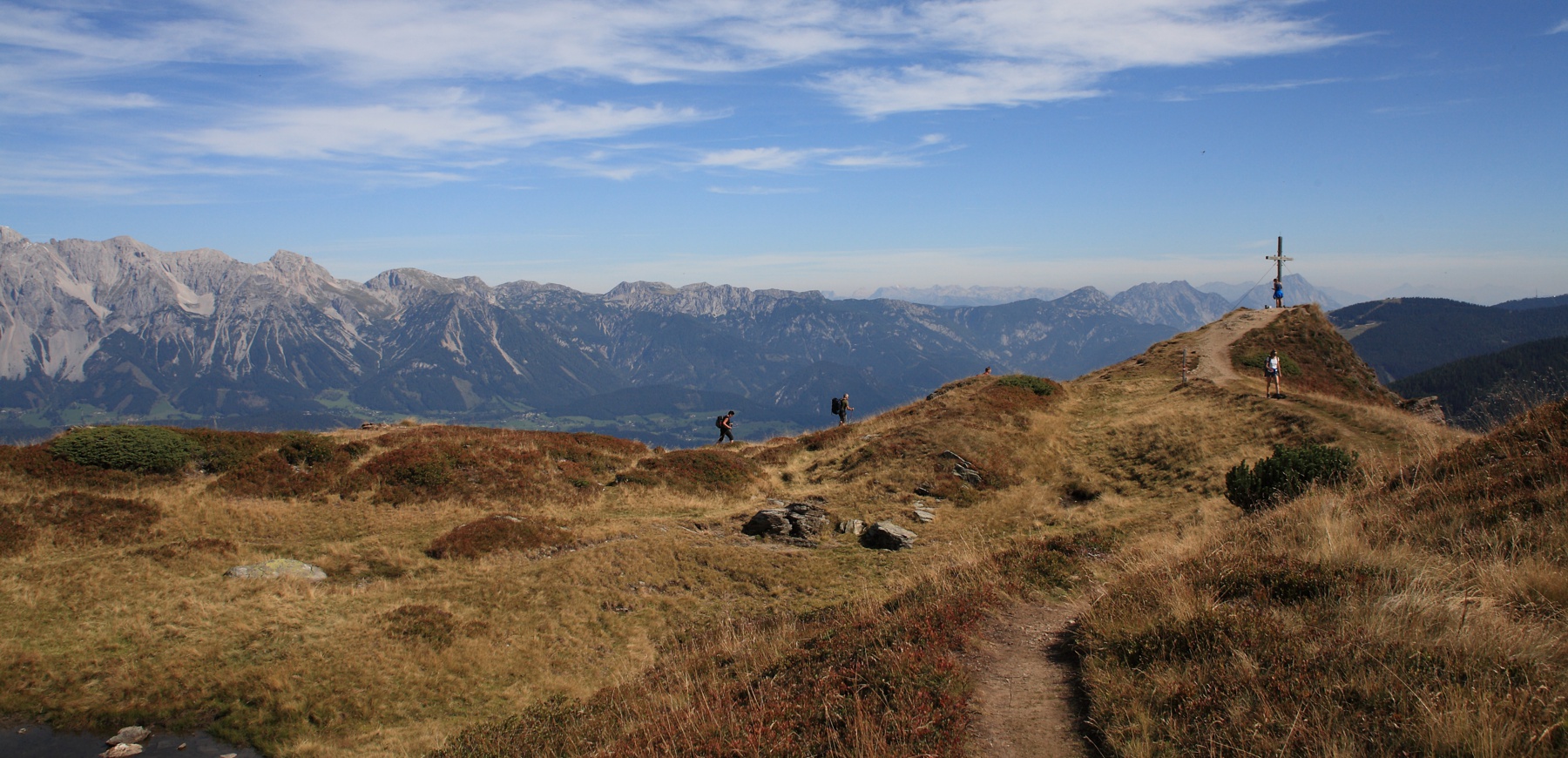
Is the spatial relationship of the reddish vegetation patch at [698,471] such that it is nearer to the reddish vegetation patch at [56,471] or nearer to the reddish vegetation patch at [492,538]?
the reddish vegetation patch at [492,538]

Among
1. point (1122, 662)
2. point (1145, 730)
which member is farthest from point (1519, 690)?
point (1122, 662)

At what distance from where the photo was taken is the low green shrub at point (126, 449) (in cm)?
2736

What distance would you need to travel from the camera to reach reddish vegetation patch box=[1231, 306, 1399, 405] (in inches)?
1956

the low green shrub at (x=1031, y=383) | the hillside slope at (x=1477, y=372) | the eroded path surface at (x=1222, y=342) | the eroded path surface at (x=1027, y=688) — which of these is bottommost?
the hillside slope at (x=1477, y=372)

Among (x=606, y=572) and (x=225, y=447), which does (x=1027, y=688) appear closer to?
(x=606, y=572)

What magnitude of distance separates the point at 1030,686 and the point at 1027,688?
0.09 metres

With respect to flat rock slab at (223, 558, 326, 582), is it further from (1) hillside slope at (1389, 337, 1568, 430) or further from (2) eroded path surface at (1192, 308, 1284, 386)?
(1) hillside slope at (1389, 337, 1568, 430)

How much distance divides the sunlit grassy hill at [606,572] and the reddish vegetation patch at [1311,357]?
11656 mm

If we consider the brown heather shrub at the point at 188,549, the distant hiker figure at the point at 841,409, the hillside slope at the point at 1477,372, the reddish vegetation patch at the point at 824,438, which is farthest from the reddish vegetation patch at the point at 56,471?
the hillside slope at the point at 1477,372

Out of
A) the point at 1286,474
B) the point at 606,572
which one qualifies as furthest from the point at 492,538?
the point at 1286,474

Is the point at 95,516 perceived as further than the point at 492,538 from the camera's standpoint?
No

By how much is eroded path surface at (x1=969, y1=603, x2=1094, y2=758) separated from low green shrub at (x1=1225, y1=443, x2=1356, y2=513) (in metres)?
11.2

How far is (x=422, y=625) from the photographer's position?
18.2 meters

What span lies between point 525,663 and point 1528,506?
18.2m
